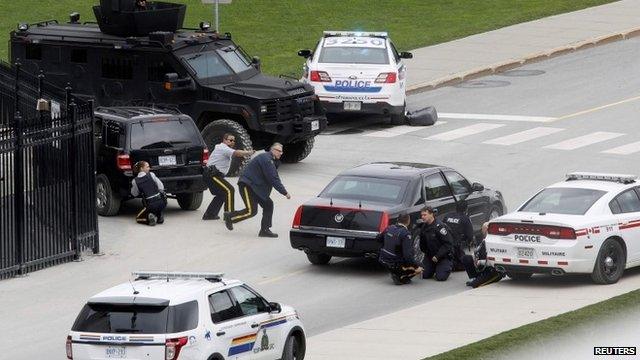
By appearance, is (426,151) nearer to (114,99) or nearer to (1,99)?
(114,99)

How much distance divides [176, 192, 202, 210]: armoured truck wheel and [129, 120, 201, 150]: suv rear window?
91cm

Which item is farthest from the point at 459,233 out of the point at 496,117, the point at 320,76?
the point at 496,117

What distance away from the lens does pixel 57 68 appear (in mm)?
32031

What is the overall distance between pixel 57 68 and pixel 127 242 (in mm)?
8014

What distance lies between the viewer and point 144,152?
26.6 m

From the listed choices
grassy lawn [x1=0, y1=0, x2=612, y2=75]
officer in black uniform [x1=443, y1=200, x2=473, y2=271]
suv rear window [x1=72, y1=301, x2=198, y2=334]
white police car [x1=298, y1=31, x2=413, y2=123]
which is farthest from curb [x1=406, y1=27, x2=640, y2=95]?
suv rear window [x1=72, y1=301, x2=198, y2=334]

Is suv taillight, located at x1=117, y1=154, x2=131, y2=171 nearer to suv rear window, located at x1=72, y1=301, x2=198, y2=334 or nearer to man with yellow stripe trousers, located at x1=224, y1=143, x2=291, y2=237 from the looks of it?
man with yellow stripe trousers, located at x1=224, y1=143, x2=291, y2=237

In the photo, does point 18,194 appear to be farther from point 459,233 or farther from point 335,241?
point 459,233

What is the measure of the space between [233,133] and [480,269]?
28.6ft

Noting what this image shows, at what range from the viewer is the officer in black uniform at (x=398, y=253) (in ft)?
71.8

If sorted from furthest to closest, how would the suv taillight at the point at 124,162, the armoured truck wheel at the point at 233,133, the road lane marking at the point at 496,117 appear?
the road lane marking at the point at 496,117 → the armoured truck wheel at the point at 233,133 → the suv taillight at the point at 124,162

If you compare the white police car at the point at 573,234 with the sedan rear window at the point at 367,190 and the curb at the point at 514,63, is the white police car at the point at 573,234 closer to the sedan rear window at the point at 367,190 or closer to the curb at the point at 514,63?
the sedan rear window at the point at 367,190

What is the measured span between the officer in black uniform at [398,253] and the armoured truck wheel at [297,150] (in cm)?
945

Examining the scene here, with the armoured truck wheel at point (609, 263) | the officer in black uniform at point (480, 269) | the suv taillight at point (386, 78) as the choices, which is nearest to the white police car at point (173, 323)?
the officer in black uniform at point (480, 269)
